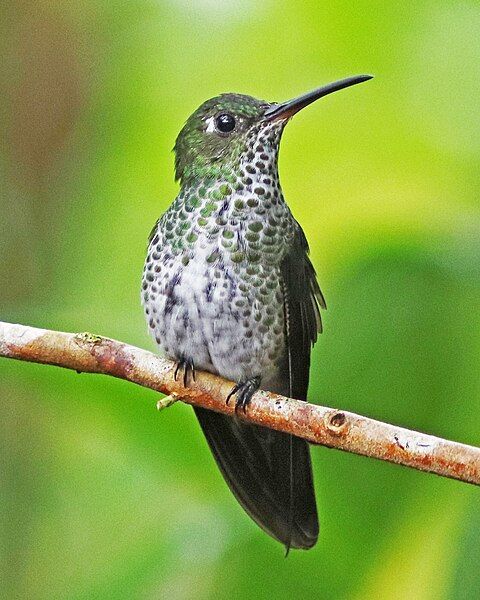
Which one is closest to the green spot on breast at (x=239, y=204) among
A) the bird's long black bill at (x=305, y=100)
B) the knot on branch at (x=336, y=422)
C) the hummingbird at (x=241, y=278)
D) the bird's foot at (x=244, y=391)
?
the hummingbird at (x=241, y=278)

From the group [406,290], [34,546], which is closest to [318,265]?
[406,290]

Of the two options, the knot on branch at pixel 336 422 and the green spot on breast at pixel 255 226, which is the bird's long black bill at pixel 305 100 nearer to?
the green spot on breast at pixel 255 226

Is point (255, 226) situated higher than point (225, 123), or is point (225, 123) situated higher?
point (225, 123)

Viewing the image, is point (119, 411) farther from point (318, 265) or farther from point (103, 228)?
point (318, 265)

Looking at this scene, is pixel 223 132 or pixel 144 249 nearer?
pixel 223 132

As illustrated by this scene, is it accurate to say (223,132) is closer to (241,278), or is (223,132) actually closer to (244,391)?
(241,278)

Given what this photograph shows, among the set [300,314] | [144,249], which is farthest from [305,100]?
[144,249]

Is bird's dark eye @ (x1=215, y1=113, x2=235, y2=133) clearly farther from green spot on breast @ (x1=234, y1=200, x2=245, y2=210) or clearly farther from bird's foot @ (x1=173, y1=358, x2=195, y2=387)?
bird's foot @ (x1=173, y1=358, x2=195, y2=387)
